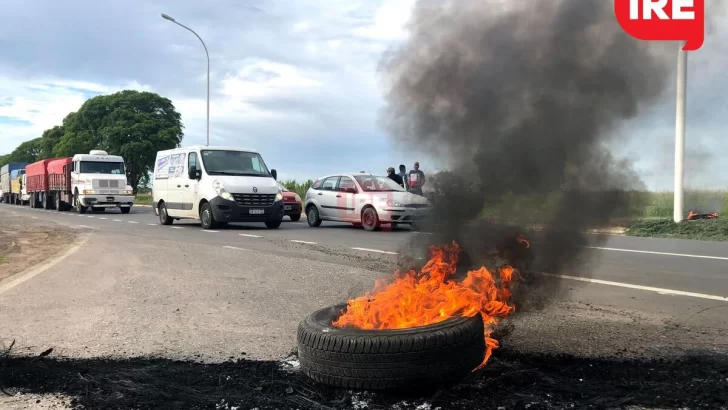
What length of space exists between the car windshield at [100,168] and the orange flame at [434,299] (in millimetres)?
27522

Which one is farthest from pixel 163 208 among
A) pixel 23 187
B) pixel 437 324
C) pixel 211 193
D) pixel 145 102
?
pixel 145 102

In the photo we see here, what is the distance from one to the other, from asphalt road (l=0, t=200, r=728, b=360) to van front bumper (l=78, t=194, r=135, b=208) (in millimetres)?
18554

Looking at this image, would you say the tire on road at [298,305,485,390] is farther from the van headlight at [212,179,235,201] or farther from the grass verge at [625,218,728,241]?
the van headlight at [212,179,235,201]

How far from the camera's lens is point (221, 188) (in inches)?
618

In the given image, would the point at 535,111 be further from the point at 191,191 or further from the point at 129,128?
the point at 129,128

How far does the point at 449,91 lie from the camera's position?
189 inches

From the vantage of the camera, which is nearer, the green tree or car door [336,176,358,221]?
car door [336,176,358,221]

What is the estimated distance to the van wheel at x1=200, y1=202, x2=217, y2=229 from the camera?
16.0 m

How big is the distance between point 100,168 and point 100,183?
903mm

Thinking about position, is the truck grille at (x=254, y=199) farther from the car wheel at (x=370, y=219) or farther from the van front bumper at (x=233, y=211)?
the car wheel at (x=370, y=219)

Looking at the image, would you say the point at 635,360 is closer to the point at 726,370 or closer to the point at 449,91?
the point at 726,370

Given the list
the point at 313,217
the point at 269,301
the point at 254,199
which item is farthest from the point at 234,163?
the point at 269,301

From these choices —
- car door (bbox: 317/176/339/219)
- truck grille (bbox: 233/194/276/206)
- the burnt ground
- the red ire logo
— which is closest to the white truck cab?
truck grille (bbox: 233/194/276/206)

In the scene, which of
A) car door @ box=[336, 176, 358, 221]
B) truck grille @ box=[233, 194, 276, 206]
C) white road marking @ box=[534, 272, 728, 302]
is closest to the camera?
white road marking @ box=[534, 272, 728, 302]
